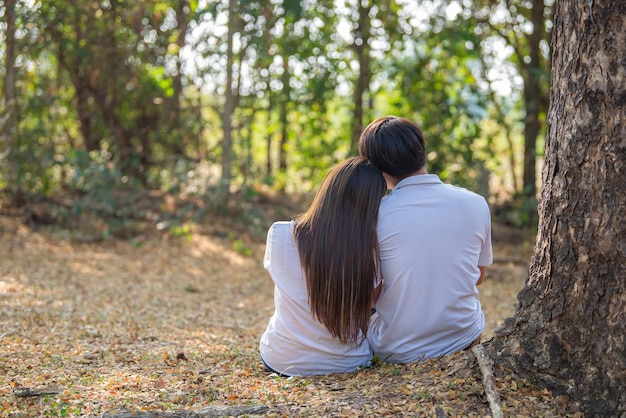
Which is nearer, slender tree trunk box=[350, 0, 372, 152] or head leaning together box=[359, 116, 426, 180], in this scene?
head leaning together box=[359, 116, 426, 180]

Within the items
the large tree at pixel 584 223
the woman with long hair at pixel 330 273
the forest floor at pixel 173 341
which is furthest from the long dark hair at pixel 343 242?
the large tree at pixel 584 223

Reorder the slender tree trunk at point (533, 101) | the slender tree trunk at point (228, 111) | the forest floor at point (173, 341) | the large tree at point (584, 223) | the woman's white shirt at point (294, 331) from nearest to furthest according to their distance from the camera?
the large tree at point (584, 223), the forest floor at point (173, 341), the woman's white shirt at point (294, 331), the slender tree trunk at point (228, 111), the slender tree trunk at point (533, 101)

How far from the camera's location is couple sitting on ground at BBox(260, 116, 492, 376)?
2818 mm

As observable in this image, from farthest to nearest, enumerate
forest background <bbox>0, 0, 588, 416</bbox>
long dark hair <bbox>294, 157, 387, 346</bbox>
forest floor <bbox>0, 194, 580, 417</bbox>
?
forest background <bbox>0, 0, 588, 416</bbox> → long dark hair <bbox>294, 157, 387, 346</bbox> → forest floor <bbox>0, 194, 580, 417</bbox>

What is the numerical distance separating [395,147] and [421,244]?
398 millimetres

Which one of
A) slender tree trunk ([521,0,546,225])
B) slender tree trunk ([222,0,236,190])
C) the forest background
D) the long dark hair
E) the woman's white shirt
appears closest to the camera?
the long dark hair

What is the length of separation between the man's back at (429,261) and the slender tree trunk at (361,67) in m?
5.12

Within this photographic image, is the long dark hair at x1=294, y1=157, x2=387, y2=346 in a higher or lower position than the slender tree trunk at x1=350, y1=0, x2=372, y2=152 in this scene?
lower

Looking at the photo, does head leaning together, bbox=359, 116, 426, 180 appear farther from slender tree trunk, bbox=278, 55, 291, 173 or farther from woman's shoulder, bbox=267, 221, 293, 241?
slender tree trunk, bbox=278, 55, 291, 173

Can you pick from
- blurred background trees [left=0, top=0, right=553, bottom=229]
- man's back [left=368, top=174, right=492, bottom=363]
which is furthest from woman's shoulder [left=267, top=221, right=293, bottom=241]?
blurred background trees [left=0, top=0, right=553, bottom=229]

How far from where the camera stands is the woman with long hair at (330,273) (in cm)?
281

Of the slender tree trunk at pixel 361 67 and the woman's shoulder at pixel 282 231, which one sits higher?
the slender tree trunk at pixel 361 67

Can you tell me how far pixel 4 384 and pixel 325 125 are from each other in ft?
21.3

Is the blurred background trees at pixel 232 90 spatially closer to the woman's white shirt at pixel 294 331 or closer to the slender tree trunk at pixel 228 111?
the slender tree trunk at pixel 228 111
